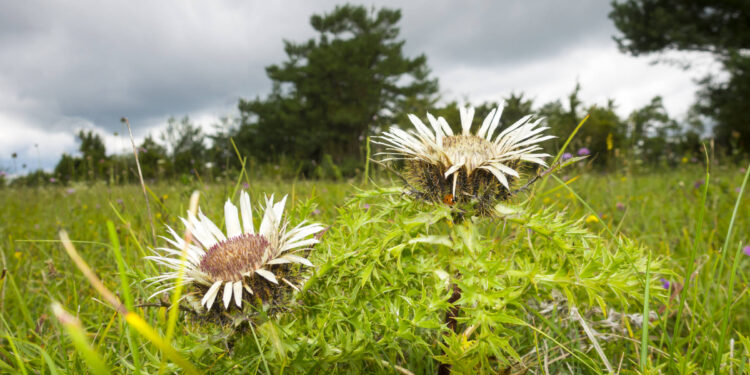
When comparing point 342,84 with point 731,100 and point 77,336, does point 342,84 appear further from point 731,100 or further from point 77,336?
point 77,336

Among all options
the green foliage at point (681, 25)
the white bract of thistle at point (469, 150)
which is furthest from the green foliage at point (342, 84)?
the white bract of thistle at point (469, 150)

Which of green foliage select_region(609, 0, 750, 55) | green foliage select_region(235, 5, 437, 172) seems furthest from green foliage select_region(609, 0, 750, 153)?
green foliage select_region(235, 5, 437, 172)

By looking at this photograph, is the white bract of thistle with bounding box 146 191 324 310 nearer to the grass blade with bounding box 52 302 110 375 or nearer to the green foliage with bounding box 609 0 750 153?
the grass blade with bounding box 52 302 110 375

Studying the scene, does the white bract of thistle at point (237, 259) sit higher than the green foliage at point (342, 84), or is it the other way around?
the green foliage at point (342, 84)

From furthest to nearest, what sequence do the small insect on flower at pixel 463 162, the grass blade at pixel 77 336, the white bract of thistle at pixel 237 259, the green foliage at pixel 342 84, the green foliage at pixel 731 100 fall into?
the green foliage at pixel 342 84, the green foliage at pixel 731 100, the small insect on flower at pixel 463 162, the white bract of thistle at pixel 237 259, the grass blade at pixel 77 336

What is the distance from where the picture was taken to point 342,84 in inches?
1340

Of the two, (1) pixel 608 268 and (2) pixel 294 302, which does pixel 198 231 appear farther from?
(1) pixel 608 268

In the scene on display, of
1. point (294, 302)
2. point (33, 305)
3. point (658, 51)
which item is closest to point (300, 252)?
point (294, 302)

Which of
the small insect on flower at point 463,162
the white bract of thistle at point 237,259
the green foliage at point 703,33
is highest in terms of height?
the green foliage at point 703,33

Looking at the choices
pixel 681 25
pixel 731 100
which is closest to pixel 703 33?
pixel 681 25

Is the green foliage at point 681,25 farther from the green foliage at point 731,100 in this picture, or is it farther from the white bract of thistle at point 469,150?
the white bract of thistle at point 469,150

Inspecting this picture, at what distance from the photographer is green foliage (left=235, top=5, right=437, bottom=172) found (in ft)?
106

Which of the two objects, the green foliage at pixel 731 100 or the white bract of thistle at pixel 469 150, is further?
the green foliage at pixel 731 100

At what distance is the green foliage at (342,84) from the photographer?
3244cm
